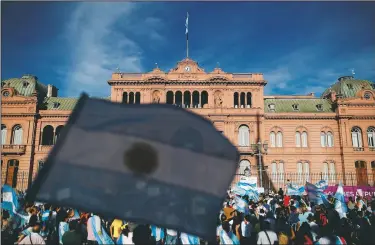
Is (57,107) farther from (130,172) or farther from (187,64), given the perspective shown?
(130,172)

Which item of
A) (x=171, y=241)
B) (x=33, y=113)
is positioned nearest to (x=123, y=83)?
(x=33, y=113)

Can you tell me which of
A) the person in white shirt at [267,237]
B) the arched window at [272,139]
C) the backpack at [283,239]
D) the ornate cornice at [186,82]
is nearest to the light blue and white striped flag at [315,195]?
the backpack at [283,239]

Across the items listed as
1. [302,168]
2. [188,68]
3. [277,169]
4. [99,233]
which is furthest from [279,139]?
[99,233]

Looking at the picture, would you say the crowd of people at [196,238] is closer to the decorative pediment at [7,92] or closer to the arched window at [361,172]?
the arched window at [361,172]

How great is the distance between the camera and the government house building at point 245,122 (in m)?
39.8

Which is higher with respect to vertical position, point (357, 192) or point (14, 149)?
point (14, 149)

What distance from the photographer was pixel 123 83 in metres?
40.9

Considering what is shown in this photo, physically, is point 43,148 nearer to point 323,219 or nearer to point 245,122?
point 245,122

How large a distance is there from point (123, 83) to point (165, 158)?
36.6 meters

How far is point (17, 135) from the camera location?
4131 cm

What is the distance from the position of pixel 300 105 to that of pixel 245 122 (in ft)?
32.1

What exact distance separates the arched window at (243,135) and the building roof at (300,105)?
4887 mm

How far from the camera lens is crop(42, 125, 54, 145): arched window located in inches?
1687

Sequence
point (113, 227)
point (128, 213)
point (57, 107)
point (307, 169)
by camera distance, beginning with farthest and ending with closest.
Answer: point (57, 107), point (307, 169), point (113, 227), point (128, 213)
